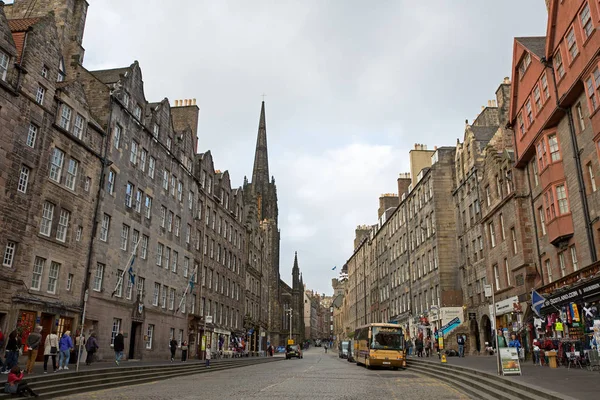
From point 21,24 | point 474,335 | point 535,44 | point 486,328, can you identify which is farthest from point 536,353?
point 21,24

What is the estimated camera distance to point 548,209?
24875mm

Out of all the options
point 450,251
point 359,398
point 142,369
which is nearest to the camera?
point 359,398

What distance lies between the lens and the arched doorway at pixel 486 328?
1427 inches

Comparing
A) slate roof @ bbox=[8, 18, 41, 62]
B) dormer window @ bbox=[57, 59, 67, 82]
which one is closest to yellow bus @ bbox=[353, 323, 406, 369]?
dormer window @ bbox=[57, 59, 67, 82]

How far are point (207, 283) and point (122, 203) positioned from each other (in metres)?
17.6

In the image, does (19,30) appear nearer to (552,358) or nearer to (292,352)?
(552,358)

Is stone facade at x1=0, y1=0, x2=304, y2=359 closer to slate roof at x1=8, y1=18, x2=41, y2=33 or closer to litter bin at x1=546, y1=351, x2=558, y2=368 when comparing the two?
slate roof at x1=8, y1=18, x2=41, y2=33

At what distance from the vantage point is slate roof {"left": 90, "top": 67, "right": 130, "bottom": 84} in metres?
33.4

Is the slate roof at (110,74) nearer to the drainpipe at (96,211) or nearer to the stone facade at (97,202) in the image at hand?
the stone facade at (97,202)

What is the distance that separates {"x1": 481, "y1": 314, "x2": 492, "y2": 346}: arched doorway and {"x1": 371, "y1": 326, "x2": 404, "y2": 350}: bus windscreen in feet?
26.5

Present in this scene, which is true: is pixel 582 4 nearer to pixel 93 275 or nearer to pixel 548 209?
pixel 548 209

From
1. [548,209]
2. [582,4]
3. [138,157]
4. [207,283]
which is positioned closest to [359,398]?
[548,209]

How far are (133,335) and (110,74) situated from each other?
18.2 metres

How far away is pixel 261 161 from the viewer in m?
112
